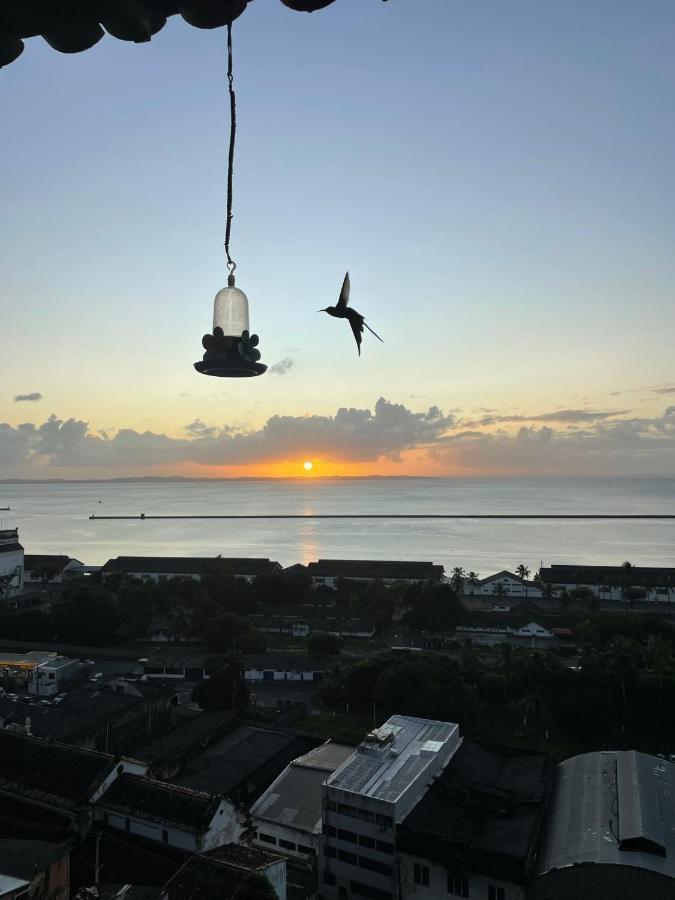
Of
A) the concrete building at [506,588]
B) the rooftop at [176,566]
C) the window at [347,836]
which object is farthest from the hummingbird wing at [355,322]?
the rooftop at [176,566]

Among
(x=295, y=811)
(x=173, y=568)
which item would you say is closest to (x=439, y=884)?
(x=295, y=811)

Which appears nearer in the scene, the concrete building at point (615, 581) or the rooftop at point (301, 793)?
the rooftop at point (301, 793)

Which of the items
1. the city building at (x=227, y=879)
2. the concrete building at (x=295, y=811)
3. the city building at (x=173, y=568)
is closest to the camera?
the city building at (x=227, y=879)

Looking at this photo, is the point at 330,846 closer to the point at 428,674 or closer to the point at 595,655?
the point at 428,674

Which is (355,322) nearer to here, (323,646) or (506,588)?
(323,646)

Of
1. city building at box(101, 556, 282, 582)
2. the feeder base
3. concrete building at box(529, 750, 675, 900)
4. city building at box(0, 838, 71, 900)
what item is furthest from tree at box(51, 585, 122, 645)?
the feeder base

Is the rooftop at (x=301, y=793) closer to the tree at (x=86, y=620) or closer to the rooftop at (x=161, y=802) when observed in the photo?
the rooftop at (x=161, y=802)
